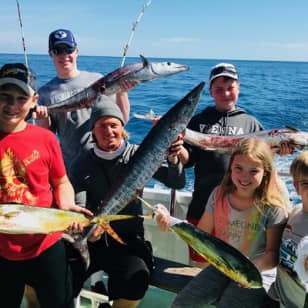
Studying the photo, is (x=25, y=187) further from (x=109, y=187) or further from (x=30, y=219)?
(x=109, y=187)

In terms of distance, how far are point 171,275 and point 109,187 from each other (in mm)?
756

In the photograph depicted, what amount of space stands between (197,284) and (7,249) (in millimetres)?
1094

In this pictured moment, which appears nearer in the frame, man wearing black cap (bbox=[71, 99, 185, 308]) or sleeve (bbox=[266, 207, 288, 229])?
sleeve (bbox=[266, 207, 288, 229])

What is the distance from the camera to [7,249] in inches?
71.2

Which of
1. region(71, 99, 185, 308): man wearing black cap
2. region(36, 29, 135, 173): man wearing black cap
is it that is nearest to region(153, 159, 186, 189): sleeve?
region(71, 99, 185, 308): man wearing black cap

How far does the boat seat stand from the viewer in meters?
2.29

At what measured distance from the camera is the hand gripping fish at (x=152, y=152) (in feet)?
6.17

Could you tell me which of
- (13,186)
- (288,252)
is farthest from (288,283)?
(13,186)

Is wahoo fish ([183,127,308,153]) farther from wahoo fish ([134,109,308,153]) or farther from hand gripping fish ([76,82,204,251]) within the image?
hand gripping fish ([76,82,204,251])

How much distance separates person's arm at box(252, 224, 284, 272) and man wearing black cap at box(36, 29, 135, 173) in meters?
1.48

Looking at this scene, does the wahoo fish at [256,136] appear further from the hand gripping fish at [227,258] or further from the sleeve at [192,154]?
the hand gripping fish at [227,258]

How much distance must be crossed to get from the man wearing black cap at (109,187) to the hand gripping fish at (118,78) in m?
0.38

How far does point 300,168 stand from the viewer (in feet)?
6.06

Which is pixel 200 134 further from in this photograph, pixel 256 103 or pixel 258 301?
pixel 256 103
